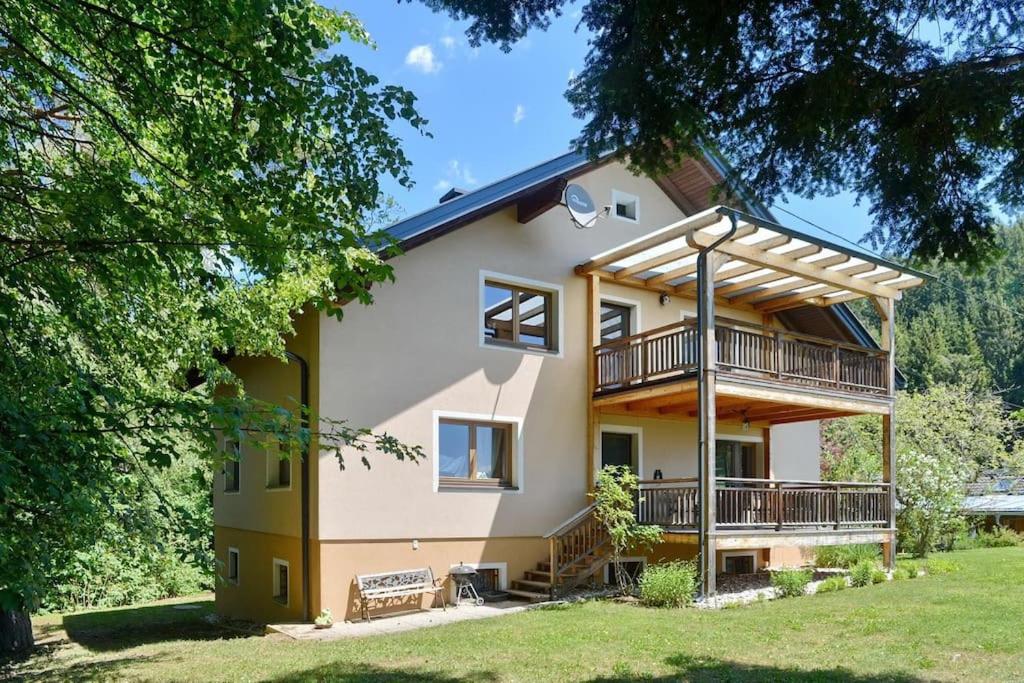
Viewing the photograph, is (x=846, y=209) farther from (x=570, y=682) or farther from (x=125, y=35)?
(x=125, y=35)

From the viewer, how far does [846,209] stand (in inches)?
259

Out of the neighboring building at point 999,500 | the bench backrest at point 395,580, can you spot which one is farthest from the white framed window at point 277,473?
the neighboring building at point 999,500

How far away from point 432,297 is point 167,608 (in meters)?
10.7

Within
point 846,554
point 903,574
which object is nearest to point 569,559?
point 846,554

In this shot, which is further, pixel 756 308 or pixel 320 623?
pixel 756 308

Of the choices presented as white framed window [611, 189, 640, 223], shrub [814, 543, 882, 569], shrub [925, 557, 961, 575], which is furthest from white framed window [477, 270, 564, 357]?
shrub [925, 557, 961, 575]

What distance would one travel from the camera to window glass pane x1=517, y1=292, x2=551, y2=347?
51.1 ft

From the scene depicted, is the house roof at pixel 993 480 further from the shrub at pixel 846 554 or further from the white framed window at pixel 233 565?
the white framed window at pixel 233 565

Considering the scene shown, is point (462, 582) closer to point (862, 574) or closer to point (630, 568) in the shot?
point (630, 568)

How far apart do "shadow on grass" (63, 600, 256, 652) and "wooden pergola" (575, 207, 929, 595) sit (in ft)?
23.5

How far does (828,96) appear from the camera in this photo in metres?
5.95

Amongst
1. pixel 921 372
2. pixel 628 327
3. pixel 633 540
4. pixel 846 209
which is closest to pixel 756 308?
pixel 628 327

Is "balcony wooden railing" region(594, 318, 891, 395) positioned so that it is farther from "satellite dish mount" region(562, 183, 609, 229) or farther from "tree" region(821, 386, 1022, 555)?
"tree" region(821, 386, 1022, 555)

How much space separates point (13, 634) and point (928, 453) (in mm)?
21527
